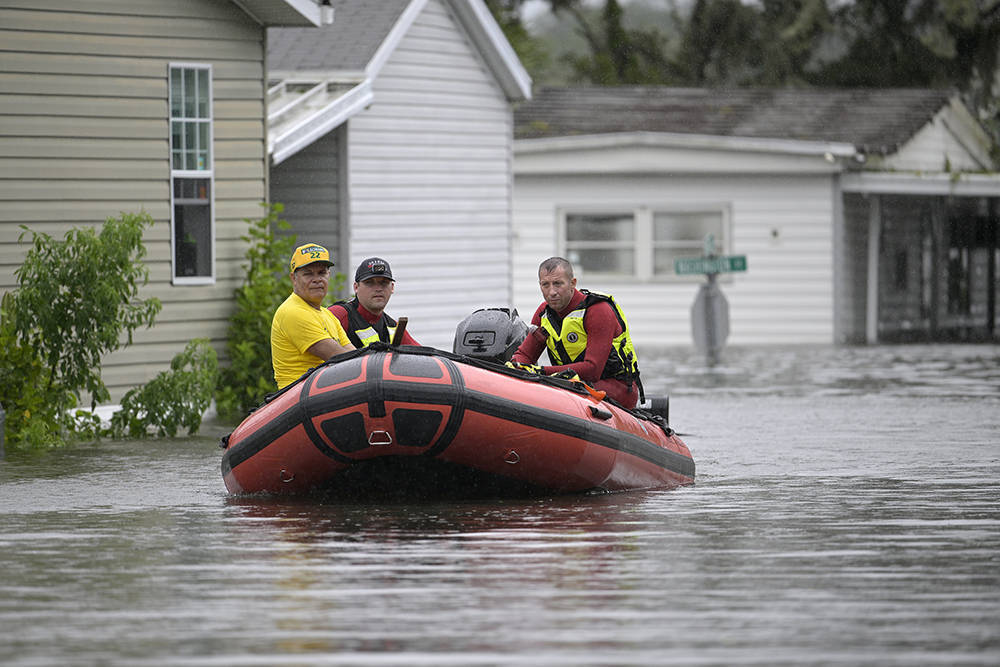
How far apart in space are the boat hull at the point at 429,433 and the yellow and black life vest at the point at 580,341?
2.18 feet

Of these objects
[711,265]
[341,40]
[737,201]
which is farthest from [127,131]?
[737,201]

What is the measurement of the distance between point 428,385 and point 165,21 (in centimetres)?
746

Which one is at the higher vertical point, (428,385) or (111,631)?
(428,385)

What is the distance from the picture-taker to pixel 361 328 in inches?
509

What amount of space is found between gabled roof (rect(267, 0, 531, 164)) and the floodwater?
20.1 ft

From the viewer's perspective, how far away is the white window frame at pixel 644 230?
106ft

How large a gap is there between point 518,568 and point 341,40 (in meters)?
14.3

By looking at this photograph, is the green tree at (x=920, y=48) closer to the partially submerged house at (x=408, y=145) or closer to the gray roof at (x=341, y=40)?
the partially submerged house at (x=408, y=145)

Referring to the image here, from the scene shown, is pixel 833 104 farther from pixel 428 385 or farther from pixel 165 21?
pixel 428 385

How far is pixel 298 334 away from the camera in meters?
12.4

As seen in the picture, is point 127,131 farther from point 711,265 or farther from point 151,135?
point 711,265

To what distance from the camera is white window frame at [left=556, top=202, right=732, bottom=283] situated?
32188mm

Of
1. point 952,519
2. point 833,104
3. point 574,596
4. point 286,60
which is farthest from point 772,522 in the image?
point 833,104

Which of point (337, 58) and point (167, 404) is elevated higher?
point (337, 58)
